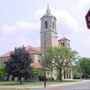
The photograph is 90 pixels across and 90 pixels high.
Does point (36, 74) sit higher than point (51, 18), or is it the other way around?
point (51, 18)

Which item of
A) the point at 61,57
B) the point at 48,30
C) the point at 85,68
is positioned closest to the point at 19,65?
the point at 61,57

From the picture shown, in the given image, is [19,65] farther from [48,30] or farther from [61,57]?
[48,30]

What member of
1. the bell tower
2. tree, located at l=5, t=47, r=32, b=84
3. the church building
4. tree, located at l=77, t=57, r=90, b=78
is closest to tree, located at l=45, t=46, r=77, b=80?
the church building

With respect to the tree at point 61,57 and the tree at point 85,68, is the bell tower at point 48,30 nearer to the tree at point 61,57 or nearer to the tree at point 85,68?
the tree at point 61,57

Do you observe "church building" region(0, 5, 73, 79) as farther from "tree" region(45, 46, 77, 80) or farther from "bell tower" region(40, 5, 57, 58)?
"tree" region(45, 46, 77, 80)

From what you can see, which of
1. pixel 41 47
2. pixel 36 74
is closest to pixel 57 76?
pixel 41 47

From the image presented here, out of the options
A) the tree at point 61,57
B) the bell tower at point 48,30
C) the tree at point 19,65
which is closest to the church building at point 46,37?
the bell tower at point 48,30

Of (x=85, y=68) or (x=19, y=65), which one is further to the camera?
(x=85, y=68)

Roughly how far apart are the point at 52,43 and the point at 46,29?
4.83 m

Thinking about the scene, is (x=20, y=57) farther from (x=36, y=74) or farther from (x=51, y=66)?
(x=51, y=66)

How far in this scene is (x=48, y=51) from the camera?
302 ft

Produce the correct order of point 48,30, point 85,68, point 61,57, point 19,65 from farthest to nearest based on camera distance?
point 85,68 < point 48,30 < point 61,57 < point 19,65

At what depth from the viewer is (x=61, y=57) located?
89.9 meters

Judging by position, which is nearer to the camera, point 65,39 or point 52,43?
point 52,43
